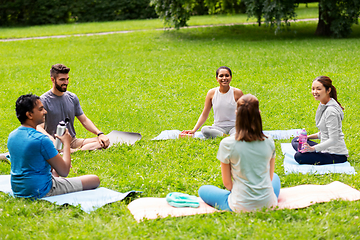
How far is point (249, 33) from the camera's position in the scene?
22.0 metres

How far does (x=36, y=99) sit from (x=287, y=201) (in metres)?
3.44

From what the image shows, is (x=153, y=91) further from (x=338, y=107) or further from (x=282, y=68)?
(x=338, y=107)

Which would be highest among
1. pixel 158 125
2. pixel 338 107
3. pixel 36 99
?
pixel 36 99

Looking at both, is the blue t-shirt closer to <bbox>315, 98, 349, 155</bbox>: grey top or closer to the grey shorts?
the grey shorts

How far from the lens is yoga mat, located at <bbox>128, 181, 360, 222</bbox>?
4332 millimetres

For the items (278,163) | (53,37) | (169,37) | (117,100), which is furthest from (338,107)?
(53,37)

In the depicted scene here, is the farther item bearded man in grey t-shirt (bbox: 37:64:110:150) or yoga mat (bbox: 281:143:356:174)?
bearded man in grey t-shirt (bbox: 37:64:110:150)

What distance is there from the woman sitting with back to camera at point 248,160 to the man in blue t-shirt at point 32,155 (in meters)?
2.07

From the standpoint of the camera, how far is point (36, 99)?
4.42m

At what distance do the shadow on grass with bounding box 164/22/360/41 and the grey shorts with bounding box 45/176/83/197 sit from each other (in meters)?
16.4

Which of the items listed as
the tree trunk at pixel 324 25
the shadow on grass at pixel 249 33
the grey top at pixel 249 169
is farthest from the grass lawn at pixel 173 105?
the tree trunk at pixel 324 25

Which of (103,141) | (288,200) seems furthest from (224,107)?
(288,200)

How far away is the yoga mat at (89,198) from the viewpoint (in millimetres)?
4547

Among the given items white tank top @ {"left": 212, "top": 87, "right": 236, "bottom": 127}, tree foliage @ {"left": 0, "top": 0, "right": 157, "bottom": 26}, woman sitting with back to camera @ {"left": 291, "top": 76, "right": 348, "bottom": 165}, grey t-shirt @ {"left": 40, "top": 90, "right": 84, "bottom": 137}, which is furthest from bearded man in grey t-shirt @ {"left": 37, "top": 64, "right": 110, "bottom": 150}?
tree foliage @ {"left": 0, "top": 0, "right": 157, "bottom": 26}
